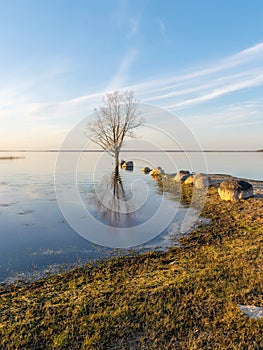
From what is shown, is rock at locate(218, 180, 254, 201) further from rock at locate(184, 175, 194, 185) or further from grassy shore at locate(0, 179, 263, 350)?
rock at locate(184, 175, 194, 185)

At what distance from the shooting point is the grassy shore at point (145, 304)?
12.1 feet

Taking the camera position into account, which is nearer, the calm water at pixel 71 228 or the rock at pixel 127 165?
the calm water at pixel 71 228

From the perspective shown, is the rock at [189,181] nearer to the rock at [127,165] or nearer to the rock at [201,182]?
the rock at [201,182]

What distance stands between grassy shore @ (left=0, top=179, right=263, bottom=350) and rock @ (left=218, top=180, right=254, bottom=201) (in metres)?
6.83

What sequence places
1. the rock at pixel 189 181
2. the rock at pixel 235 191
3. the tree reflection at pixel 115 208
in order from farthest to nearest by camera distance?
the rock at pixel 189 181 → the rock at pixel 235 191 → the tree reflection at pixel 115 208

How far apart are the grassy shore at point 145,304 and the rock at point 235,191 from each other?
6.83m

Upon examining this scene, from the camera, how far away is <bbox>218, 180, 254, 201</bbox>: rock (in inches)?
542

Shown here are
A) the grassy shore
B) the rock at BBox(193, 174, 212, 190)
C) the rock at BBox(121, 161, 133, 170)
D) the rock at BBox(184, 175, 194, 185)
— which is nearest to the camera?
the grassy shore

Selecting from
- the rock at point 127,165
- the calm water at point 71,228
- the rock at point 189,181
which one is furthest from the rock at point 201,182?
the rock at point 127,165

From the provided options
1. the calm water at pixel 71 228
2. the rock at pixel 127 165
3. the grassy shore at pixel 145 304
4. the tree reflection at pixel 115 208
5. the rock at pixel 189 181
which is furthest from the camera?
the rock at pixel 127 165

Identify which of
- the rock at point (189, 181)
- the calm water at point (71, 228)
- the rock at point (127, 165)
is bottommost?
the calm water at point (71, 228)

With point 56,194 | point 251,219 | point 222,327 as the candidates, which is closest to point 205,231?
point 251,219

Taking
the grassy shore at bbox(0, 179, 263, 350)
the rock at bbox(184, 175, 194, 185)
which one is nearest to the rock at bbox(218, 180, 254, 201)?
the grassy shore at bbox(0, 179, 263, 350)

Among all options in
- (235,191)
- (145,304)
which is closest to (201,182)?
(235,191)
